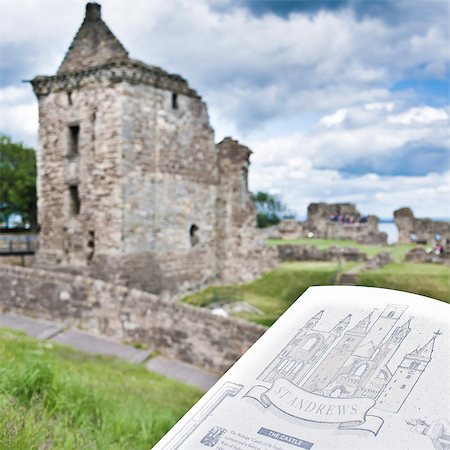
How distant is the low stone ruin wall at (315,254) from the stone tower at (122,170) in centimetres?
482

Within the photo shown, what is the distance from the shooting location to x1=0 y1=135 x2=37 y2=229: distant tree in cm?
3662

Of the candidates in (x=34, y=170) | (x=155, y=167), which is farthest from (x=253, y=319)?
(x=34, y=170)

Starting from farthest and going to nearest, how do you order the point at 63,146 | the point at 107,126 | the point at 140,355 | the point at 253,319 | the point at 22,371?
the point at 63,146 → the point at 107,126 → the point at 253,319 → the point at 140,355 → the point at 22,371

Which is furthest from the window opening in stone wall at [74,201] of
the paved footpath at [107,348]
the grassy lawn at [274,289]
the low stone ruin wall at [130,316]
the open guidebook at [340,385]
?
the open guidebook at [340,385]

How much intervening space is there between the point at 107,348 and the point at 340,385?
373 inches

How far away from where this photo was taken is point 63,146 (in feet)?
58.3

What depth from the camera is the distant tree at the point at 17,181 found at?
36625 millimetres

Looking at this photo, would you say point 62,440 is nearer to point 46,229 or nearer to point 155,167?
point 155,167

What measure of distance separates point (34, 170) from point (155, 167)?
23.4 m

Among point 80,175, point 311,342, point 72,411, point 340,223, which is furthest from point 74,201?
point 340,223

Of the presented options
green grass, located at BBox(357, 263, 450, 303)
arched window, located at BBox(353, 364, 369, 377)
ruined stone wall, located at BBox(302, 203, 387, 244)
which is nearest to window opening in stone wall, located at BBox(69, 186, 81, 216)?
green grass, located at BBox(357, 263, 450, 303)

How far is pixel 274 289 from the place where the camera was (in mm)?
18781

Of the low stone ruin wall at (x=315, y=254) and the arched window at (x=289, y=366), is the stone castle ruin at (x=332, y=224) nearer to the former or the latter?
the low stone ruin wall at (x=315, y=254)

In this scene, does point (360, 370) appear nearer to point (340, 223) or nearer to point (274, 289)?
point (274, 289)
